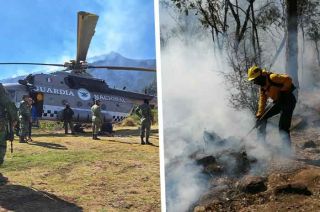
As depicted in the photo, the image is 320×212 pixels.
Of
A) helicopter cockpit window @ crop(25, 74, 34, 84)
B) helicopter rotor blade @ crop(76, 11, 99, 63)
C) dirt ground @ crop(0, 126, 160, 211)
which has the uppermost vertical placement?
helicopter rotor blade @ crop(76, 11, 99, 63)

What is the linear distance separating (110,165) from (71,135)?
255cm

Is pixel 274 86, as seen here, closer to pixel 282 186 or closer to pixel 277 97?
pixel 277 97

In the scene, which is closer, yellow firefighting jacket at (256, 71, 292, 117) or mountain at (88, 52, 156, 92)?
yellow firefighting jacket at (256, 71, 292, 117)

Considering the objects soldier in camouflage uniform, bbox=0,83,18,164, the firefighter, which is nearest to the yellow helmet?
the firefighter

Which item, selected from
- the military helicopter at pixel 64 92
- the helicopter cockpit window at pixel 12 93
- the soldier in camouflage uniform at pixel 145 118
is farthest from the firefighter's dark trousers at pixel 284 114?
the helicopter cockpit window at pixel 12 93

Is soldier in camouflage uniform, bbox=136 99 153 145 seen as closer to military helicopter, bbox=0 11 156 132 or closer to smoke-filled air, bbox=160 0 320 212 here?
military helicopter, bbox=0 11 156 132

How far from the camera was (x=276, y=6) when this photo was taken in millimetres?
5953

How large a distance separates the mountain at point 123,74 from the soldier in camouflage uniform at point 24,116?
1.77 feet

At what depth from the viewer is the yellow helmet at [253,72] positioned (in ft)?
18.9

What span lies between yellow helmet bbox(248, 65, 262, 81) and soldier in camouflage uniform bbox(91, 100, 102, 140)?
4586mm

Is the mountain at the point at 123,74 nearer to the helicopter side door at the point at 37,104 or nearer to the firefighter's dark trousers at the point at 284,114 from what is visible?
the helicopter side door at the point at 37,104

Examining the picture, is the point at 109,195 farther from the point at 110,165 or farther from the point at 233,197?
the point at 233,197

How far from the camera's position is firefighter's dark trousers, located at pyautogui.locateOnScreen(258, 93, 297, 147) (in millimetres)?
5691

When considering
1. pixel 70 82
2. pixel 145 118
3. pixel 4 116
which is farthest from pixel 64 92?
pixel 4 116
